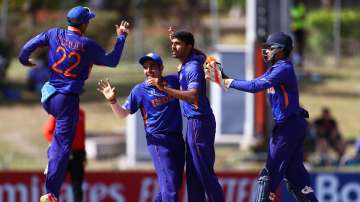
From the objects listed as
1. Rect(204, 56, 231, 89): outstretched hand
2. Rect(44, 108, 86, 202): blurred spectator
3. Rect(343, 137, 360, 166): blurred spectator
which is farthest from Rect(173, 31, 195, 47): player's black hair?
Rect(343, 137, 360, 166): blurred spectator

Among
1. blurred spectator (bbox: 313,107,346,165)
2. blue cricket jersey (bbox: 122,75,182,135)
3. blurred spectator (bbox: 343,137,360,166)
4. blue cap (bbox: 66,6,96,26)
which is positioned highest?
blue cap (bbox: 66,6,96,26)

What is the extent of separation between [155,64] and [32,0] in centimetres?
2349

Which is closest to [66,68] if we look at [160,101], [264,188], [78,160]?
[160,101]

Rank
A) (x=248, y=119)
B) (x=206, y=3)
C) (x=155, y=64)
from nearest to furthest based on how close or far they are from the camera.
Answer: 1. (x=155, y=64)
2. (x=248, y=119)
3. (x=206, y=3)

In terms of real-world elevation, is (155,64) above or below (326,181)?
above

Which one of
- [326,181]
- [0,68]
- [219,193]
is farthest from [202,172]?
[0,68]

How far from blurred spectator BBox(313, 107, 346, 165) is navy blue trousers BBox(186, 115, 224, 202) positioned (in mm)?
10733

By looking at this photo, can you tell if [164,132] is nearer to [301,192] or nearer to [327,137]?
[301,192]

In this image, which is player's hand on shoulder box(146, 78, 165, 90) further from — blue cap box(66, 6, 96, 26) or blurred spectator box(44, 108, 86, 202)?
blurred spectator box(44, 108, 86, 202)

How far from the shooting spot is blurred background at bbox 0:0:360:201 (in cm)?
2091

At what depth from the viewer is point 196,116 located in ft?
32.7

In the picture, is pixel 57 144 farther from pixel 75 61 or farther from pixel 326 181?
pixel 326 181

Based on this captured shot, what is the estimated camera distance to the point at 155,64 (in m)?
9.98

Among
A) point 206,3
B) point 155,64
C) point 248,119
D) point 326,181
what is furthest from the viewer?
point 206,3
